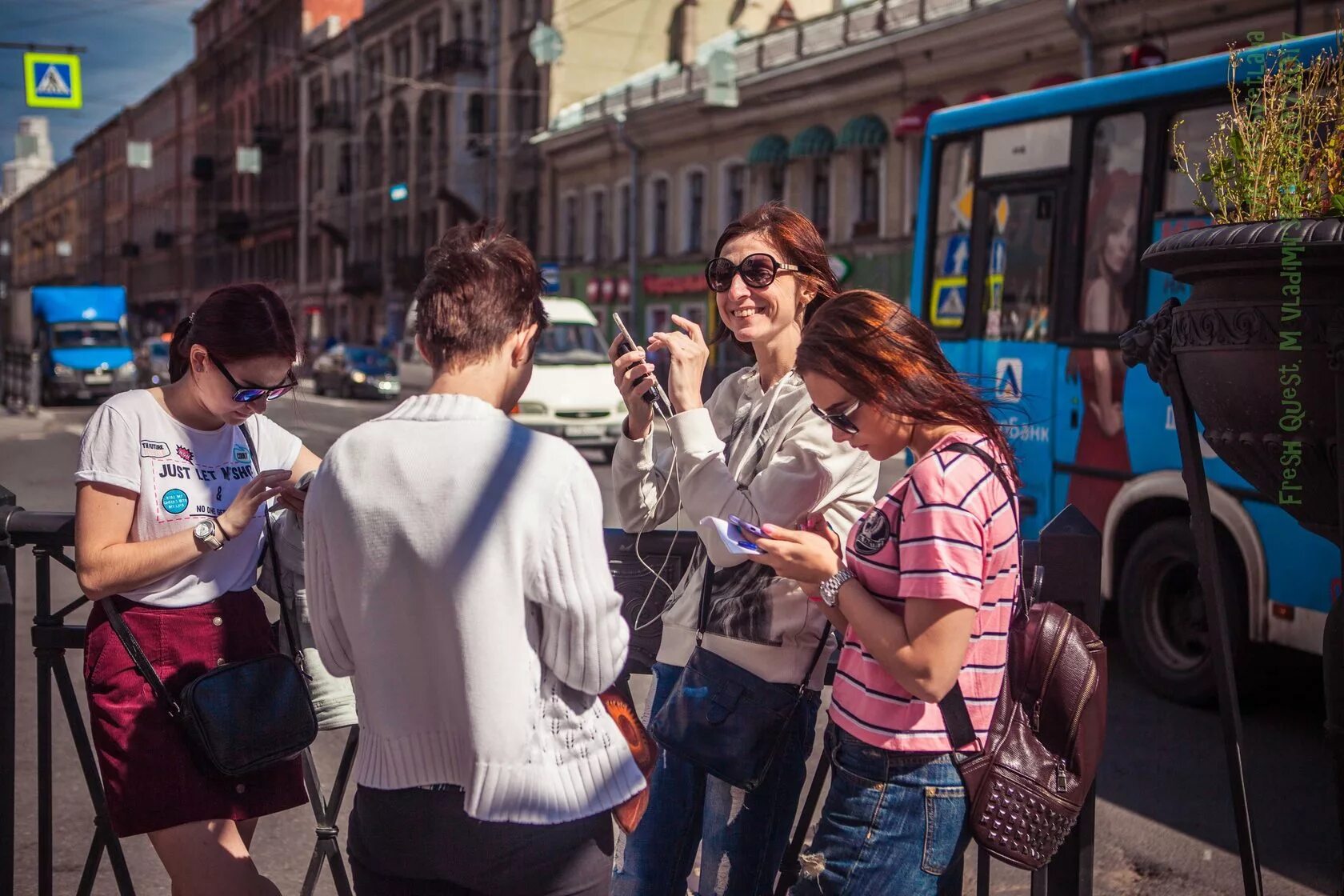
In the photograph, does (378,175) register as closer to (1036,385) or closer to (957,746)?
(1036,385)

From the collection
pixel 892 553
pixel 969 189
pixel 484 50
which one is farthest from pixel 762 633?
pixel 484 50

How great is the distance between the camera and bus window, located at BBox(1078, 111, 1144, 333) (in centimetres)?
757

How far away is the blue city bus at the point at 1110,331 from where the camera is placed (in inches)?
262

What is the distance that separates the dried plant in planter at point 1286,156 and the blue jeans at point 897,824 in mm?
1191

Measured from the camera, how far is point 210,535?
2689 mm

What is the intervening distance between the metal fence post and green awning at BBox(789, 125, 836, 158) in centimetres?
2727

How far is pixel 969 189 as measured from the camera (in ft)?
29.3

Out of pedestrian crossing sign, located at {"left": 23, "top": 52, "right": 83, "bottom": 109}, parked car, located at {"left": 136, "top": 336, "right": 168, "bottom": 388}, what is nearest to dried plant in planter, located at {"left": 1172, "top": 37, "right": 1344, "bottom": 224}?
pedestrian crossing sign, located at {"left": 23, "top": 52, "right": 83, "bottom": 109}

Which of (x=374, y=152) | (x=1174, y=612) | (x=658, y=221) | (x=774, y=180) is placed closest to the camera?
(x=1174, y=612)

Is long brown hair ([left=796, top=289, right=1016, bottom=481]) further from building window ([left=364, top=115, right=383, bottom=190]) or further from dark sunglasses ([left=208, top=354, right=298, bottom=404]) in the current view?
building window ([left=364, top=115, right=383, bottom=190])

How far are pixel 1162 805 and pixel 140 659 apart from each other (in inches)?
155

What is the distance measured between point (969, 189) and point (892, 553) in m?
7.17

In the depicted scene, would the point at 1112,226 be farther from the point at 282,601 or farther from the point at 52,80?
the point at 52,80

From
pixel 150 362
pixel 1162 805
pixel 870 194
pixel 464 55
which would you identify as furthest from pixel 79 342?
pixel 1162 805
